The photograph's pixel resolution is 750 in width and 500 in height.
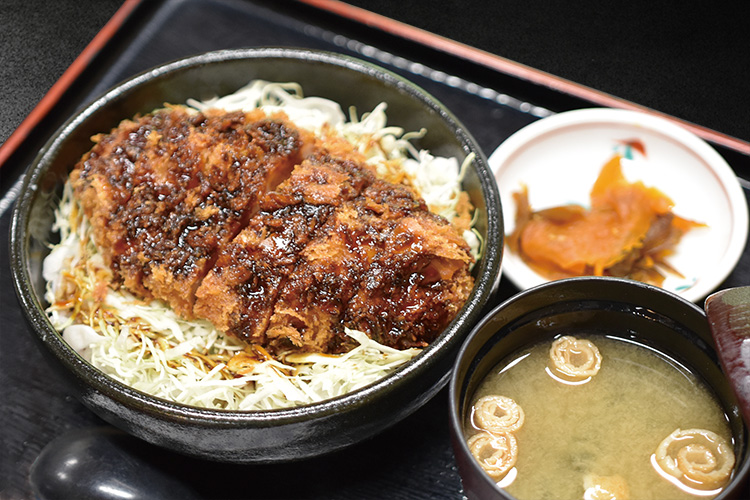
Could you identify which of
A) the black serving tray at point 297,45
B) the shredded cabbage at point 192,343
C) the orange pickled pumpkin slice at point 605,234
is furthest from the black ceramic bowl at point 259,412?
the orange pickled pumpkin slice at point 605,234

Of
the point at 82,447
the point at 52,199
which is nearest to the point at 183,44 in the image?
the point at 52,199

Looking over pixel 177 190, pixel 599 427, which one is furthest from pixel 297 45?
pixel 599 427

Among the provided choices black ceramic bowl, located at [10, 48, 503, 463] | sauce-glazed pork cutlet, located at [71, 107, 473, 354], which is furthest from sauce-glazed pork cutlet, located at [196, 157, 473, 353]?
black ceramic bowl, located at [10, 48, 503, 463]

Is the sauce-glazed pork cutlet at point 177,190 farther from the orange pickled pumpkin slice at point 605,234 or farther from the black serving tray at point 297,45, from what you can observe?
the orange pickled pumpkin slice at point 605,234

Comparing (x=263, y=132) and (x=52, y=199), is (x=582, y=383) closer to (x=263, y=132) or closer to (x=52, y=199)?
(x=263, y=132)

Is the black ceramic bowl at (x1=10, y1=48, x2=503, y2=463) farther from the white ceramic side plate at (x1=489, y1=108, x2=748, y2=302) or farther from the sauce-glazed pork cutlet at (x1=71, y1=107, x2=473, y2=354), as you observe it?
the white ceramic side plate at (x1=489, y1=108, x2=748, y2=302)
